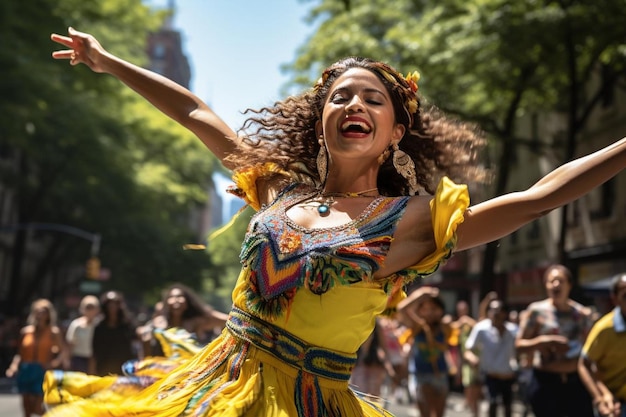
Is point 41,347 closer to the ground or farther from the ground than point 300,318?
farther from the ground

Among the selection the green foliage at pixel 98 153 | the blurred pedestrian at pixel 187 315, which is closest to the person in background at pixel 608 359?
the blurred pedestrian at pixel 187 315

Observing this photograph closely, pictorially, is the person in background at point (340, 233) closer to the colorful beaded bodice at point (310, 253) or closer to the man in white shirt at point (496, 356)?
the colorful beaded bodice at point (310, 253)

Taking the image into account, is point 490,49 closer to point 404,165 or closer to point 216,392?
point 404,165

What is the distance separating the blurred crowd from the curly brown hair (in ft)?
7.04

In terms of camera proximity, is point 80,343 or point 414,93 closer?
point 414,93

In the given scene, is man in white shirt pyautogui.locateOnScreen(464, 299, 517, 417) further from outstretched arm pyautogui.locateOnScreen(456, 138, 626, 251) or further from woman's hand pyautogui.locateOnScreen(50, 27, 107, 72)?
outstretched arm pyautogui.locateOnScreen(456, 138, 626, 251)

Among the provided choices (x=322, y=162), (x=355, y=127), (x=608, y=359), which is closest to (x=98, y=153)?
(x=608, y=359)

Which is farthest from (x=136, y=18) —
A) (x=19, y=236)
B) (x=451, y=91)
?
(x=451, y=91)

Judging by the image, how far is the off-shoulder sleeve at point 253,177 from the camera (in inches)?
125

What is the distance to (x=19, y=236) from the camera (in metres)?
31.3

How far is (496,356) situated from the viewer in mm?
11531

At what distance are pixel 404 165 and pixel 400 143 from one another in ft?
0.41

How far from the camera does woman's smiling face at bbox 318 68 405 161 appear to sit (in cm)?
280

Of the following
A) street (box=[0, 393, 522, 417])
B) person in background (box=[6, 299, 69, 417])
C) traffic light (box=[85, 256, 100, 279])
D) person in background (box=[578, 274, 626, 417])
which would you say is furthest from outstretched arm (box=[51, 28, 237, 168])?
traffic light (box=[85, 256, 100, 279])
